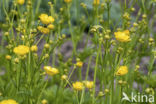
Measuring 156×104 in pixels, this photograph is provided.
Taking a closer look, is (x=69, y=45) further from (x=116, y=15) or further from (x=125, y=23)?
(x=125, y=23)

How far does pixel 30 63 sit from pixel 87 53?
587mm

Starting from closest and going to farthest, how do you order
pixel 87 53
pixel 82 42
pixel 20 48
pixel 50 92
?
pixel 20 48, pixel 87 53, pixel 50 92, pixel 82 42

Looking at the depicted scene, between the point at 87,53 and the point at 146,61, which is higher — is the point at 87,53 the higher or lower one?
the higher one

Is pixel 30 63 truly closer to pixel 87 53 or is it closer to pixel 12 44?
pixel 12 44

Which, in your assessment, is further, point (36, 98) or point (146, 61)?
point (146, 61)

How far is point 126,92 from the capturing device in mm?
1528

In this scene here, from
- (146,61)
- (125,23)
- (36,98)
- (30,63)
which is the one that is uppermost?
(125,23)

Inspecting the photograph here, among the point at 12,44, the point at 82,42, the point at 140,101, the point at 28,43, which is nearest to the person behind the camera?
the point at 28,43

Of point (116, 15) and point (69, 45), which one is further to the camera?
point (116, 15)

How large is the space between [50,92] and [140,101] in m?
0.66

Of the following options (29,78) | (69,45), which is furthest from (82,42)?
(29,78)

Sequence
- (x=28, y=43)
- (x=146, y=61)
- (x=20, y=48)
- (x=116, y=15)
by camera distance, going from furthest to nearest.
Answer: (x=116, y=15) → (x=146, y=61) → (x=28, y=43) → (x=20, y=48)

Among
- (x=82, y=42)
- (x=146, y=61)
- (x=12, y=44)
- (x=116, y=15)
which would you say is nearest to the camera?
(x=12, y=44)

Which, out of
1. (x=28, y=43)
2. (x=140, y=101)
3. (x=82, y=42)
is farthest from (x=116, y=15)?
(x=28, y=43)
